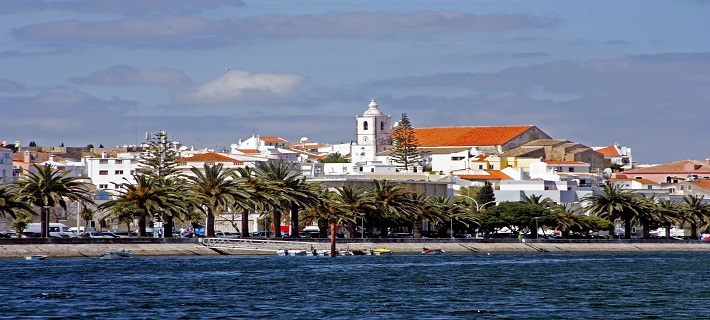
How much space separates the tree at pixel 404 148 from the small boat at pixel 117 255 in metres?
102

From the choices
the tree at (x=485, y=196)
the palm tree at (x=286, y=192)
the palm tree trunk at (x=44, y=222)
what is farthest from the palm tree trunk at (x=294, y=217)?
the tree at (x=485, y=196)

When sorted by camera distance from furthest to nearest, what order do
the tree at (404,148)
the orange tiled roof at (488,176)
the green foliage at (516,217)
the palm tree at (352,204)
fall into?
the tree at (404,148) → the orange tiled roof at (488,176) → the green foliage at (516,217) → the palm tree at (352,204)

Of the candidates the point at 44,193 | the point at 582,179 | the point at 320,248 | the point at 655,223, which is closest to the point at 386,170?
the point at 582,179

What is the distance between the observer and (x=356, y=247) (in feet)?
352

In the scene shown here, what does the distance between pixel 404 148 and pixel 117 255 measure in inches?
4229

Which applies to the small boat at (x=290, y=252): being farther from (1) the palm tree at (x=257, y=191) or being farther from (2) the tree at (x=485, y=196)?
(2) the tree at (x=485, y=196)

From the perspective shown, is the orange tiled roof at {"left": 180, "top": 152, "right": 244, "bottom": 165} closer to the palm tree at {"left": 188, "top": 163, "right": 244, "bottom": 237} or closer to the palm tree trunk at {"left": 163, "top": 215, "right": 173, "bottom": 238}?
the palm tree trunk at {"left": 163, "top": 215, "right": 173, "bottom": 238}

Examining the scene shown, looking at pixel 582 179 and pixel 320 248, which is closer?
pixel 320 248


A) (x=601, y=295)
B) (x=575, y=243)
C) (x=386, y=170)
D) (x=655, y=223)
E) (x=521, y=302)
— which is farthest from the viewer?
(x=386, y=170)

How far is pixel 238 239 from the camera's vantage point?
10081 centimetres

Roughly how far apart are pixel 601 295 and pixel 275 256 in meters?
40.8

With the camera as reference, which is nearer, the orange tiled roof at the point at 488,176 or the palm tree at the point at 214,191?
the palm tree at the point at 214,191

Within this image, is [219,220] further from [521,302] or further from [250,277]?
[521,302]

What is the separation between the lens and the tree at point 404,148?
628ft
